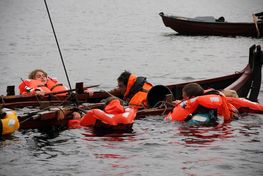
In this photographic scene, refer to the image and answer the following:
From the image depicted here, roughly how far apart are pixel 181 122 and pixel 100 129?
1.86 metres

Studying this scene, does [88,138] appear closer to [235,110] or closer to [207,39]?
[235,110]

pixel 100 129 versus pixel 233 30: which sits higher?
pixel 233 30

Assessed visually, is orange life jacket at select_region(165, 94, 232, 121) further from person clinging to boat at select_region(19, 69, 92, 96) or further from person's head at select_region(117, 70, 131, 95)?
person clinging to boat at select_region(19, 69, 92, 96)

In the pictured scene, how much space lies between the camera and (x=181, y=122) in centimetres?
1335

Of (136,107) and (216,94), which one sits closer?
(216,94)

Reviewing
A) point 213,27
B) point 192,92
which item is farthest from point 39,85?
point 213,27

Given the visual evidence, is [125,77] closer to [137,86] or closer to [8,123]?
[137,86]

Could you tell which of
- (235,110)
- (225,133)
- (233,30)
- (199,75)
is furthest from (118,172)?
(233,30)

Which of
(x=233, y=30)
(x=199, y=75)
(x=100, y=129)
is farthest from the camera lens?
(x=233, y=30)

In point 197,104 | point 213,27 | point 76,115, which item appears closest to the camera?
point 197,104

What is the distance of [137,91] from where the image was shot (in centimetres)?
1488

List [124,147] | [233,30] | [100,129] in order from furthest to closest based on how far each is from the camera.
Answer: [233,30], [100,129], [124,147]

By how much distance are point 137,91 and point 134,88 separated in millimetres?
108

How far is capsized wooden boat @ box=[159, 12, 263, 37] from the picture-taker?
131ft
